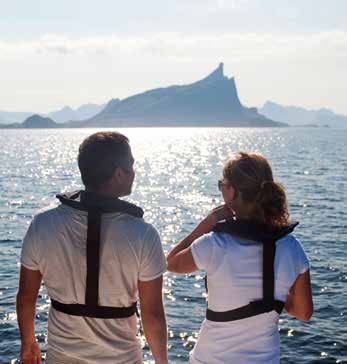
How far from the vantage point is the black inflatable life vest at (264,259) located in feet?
14.1

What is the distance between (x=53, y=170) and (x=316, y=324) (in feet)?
206

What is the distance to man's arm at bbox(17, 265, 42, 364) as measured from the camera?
14.9 ft

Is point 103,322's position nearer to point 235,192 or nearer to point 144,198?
point 235,192

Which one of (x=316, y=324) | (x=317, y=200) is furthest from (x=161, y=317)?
(x=317, y=200)

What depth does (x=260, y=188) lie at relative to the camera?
428cm

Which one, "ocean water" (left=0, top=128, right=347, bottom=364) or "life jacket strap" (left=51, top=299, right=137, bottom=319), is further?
"ocean water" (left=0, top=128, right=347, bottom=364)

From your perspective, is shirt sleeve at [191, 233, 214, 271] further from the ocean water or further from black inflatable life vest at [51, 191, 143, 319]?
the ocean water

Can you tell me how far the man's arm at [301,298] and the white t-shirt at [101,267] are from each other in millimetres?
1053

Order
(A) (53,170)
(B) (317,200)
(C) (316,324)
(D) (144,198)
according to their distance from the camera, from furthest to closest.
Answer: (A) (53,170)
(D) (144,198)
(B) (317,200)
(C) (316,324)

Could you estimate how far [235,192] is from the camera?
434 cm

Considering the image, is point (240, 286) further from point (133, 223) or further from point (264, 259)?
point (133, 223)

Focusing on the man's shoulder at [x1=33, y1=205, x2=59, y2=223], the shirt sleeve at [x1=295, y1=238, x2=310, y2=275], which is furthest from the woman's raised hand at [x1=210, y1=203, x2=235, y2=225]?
the man's shoulder at [x1=33, y1=205, x2=59, y2=223]

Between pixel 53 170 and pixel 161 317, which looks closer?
pixel 161 317

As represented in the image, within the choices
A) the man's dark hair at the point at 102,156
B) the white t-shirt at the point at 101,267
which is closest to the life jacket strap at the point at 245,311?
the white t-shirt at the point at 101,267
